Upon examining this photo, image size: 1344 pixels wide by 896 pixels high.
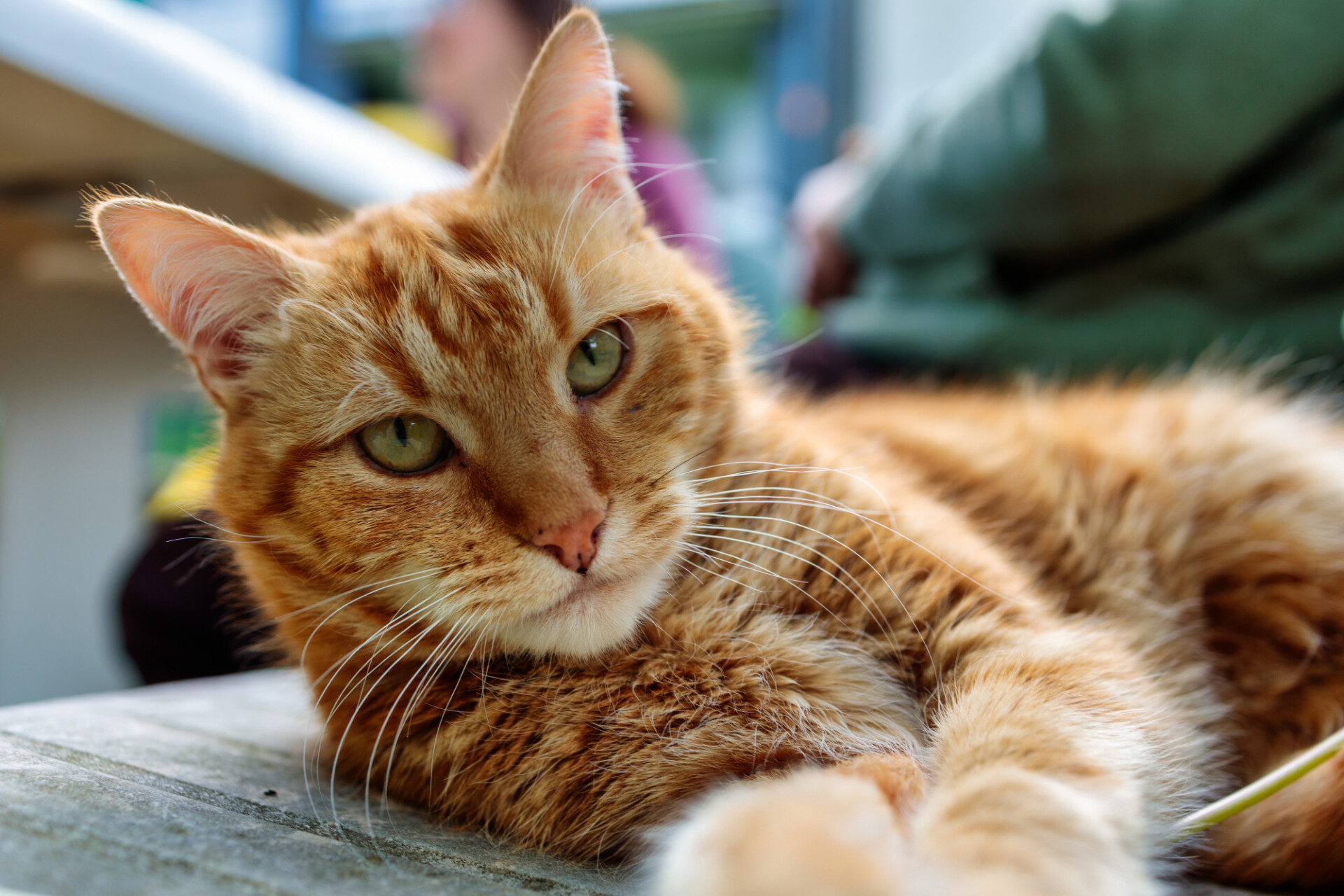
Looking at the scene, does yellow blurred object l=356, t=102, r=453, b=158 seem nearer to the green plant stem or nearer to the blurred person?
the blurred person

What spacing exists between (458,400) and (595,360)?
205 mm

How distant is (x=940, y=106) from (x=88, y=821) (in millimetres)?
2326

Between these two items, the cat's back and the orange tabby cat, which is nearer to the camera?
the orange tabby cat

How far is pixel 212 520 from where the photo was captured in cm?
138

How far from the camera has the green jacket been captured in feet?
5.60

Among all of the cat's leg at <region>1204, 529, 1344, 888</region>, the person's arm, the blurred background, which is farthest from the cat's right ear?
the person's arm

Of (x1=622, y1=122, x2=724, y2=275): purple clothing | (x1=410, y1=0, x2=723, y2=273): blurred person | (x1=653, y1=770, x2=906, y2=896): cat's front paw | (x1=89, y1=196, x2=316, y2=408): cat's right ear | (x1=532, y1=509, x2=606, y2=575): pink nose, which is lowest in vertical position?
(x1=653, y1=770, x2=906, y2=896): cat's front paw

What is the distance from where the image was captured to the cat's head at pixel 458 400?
1048mm

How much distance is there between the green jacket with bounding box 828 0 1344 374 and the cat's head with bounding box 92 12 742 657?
1063mm

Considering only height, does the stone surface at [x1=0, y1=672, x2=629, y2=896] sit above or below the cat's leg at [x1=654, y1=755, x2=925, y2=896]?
below

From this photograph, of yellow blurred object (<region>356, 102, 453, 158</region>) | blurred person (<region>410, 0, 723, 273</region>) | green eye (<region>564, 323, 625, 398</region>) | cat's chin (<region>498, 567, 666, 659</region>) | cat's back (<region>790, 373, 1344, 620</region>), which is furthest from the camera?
yellow blurred object (<region>356, 102, 453, 158</region>)

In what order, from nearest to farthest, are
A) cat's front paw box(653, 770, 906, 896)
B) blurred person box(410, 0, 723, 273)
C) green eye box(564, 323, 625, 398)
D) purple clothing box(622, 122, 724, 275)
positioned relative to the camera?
cat's front paw box(653, 770, 906, 896) < green eye box(564, 323, 625, 398) < purple clothing box(622, 122, 724, 275) < blurred person box(410, 0, 723, 273)

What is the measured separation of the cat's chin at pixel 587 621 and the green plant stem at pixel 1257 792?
0.67 meters

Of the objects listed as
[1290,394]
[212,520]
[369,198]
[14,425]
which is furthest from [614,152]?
[14,425]
